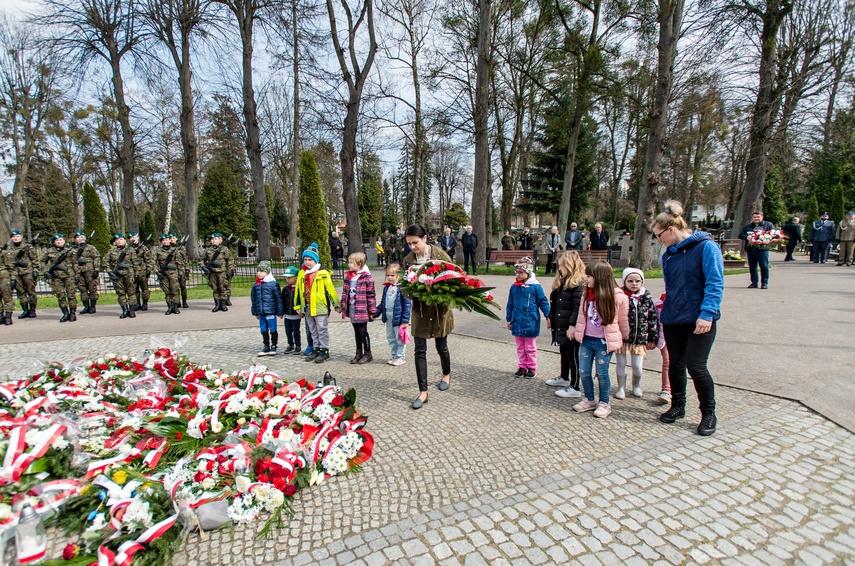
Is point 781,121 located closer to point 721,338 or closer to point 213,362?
point 721,338

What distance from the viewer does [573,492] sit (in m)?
3.04

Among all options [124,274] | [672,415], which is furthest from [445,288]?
[124,274]

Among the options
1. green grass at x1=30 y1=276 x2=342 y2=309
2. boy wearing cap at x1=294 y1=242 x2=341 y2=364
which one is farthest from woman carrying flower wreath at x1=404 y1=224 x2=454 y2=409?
green grass at x1=30 y1=276 x2=342 y2=309

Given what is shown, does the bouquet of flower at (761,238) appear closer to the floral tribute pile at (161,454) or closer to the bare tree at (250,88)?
the floral tribute pile at (161,454)

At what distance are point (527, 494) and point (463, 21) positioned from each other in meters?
21.8

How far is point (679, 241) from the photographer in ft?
12.9

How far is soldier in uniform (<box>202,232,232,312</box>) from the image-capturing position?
1106 cm

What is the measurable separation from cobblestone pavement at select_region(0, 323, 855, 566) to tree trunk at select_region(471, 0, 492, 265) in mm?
13149

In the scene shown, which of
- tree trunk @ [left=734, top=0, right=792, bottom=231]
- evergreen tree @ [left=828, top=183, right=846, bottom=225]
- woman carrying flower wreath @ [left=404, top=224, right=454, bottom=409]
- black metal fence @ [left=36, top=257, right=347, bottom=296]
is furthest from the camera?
evergreen tree @ [left=828, top=183, right=846, bottom=225]

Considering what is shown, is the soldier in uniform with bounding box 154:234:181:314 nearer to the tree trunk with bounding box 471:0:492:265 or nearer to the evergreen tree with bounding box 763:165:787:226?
the tree trunk with bounding box 471:0:492:265

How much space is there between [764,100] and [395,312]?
1897cm

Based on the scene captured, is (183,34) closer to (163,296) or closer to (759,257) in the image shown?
(163,296)

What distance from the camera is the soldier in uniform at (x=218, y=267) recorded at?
436 inches

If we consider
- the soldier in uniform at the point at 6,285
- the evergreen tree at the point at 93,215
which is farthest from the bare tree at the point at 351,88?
the evergreen tree at the point at 93,215
